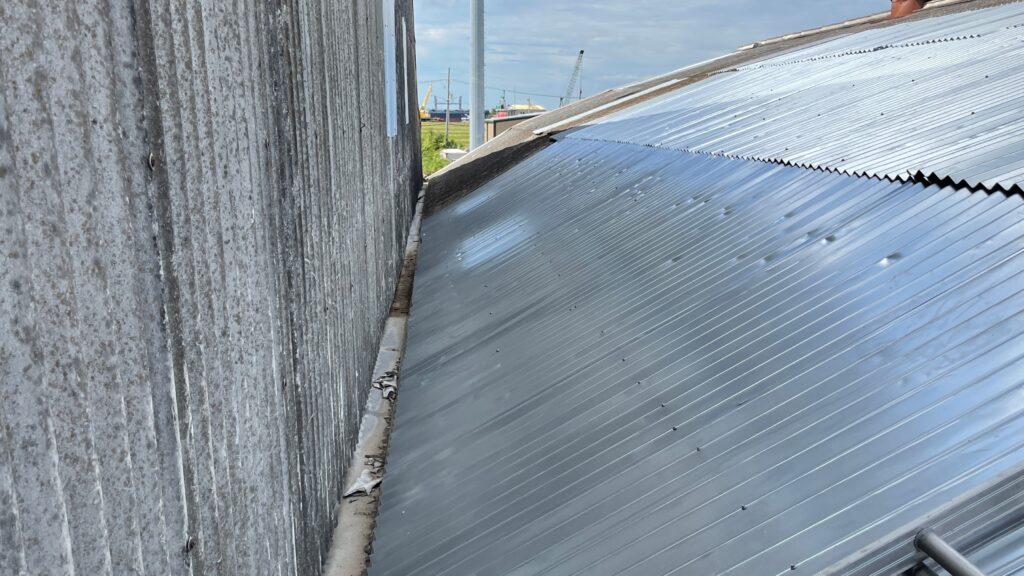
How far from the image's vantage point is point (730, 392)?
13.1 feet

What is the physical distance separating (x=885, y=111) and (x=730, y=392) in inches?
174

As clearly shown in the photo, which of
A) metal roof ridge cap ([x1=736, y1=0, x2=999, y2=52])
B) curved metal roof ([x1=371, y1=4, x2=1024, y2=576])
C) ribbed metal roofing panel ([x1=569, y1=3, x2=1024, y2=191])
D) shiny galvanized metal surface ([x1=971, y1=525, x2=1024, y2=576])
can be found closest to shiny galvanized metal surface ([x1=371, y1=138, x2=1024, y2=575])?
curved metal roof ([x1=371, y1=4, x2=1024, y2=576])

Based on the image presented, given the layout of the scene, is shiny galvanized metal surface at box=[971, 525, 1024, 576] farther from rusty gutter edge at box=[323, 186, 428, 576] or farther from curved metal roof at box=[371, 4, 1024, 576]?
rusty gutter edge at box=[323, 186, 428, 576]

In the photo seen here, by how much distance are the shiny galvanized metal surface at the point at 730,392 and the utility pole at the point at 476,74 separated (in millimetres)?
21571

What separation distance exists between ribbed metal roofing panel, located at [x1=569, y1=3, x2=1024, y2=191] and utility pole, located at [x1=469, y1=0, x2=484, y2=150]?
15302 millimetres

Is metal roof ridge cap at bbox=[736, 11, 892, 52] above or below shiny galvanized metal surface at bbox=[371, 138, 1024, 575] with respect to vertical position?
above

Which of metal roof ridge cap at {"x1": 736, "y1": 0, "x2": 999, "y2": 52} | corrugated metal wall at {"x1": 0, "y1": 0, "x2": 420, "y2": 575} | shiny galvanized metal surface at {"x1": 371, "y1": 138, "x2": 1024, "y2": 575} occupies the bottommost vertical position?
shiny galvanized metal surface at {"x1": 371, "y1": 138, "x2": 1024, "y2": 575}

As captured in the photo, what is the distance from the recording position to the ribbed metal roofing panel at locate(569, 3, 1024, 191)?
518cm

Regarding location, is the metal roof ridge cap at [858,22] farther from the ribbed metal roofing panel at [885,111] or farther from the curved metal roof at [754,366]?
the curved metal roof at [754,366]

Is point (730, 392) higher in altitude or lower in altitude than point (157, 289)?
lower

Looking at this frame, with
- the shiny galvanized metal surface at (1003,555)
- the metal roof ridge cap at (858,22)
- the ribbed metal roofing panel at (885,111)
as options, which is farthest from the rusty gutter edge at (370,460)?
the metal roof ridge cap at (858,22)

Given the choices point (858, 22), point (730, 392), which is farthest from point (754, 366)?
point (858, 22)

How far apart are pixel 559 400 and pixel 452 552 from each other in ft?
4.28

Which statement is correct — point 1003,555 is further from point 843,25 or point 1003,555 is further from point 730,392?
point 843,25
